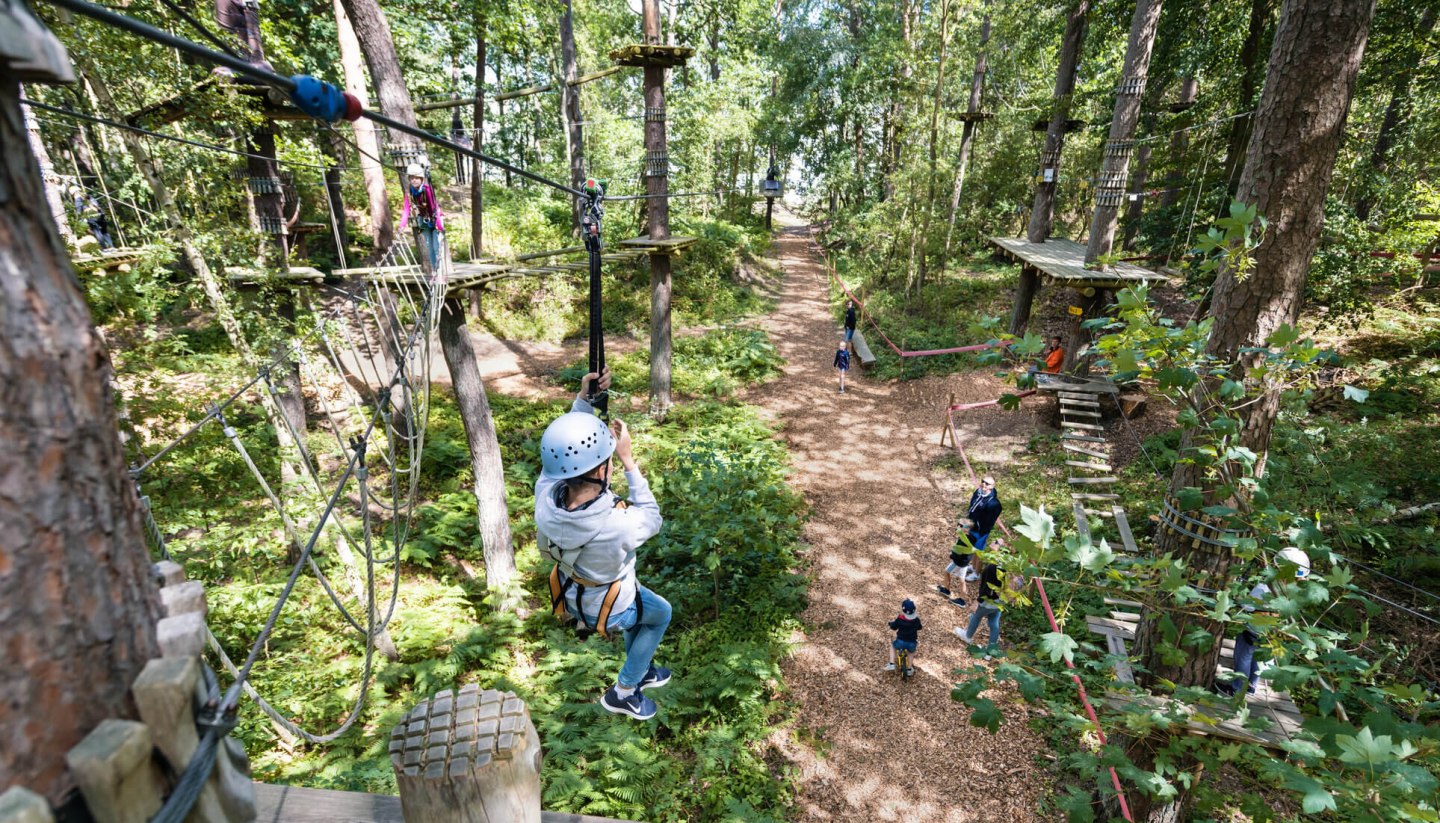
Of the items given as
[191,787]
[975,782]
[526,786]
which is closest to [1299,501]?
[975,782]

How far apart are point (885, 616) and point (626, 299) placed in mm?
13348

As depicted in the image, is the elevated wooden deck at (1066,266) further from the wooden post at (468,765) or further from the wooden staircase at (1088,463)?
the wooden post at (468,765)

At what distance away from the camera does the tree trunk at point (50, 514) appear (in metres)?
0.69

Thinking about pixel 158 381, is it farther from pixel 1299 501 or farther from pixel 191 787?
pixel 1299 501

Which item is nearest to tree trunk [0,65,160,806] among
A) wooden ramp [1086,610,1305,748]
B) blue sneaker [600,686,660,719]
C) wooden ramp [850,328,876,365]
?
wooden ramp [1086,610,1305,748]

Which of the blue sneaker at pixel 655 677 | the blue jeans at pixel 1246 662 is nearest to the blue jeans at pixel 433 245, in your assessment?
the blue sneaker at pixel 655 677

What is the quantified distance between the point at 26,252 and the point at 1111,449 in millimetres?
12335

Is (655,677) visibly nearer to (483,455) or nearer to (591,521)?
(591,521)

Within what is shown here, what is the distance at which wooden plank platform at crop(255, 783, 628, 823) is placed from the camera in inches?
66.9

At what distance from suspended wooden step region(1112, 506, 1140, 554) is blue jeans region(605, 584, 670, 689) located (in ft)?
21.7

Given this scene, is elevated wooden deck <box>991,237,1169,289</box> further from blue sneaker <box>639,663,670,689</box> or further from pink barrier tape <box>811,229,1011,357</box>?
blue sneaker <box>639,663,670,689</box>

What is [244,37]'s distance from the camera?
6.21 m

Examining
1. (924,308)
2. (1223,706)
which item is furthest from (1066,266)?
(1223,706)

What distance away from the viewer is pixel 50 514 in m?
0.73
